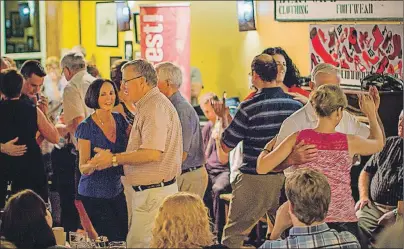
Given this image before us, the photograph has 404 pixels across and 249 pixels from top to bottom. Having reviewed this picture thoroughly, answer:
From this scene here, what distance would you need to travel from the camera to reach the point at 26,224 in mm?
4148

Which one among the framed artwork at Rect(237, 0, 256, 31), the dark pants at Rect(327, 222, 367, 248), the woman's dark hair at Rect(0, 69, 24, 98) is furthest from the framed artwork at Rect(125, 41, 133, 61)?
the dark pants at Rect(327, 222, 367, 248)

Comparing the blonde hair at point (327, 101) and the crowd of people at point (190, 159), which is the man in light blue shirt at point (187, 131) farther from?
the blonde hair at point (327, 101)

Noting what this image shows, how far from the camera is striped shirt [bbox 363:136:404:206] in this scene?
19.7 feet

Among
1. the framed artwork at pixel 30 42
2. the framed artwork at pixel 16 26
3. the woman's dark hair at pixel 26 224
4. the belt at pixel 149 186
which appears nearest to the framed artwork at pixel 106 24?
the framed artwork at pixel 30 42

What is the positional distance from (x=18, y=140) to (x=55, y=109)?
2.05 meters

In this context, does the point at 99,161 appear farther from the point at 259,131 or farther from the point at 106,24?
the point at 106,24

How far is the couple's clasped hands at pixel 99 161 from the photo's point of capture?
555 centimetres

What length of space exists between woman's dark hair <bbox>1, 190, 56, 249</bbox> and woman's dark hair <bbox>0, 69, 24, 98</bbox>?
2.26 metres

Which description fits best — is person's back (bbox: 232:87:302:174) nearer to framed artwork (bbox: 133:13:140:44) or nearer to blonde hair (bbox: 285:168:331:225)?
blonde hair (bbox: 285:168:331:225)

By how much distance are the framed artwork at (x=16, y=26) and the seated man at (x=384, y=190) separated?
7289 mm

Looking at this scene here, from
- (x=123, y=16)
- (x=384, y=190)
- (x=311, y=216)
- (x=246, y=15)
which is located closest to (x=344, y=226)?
(x=311, y=216)

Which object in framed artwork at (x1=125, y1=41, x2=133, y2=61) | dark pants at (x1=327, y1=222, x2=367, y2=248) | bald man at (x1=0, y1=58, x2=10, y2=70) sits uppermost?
framed artwork at (x1=125, y1=41, x2=133, y2=61)

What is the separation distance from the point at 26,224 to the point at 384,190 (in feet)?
9.06

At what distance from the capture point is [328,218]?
494cm
